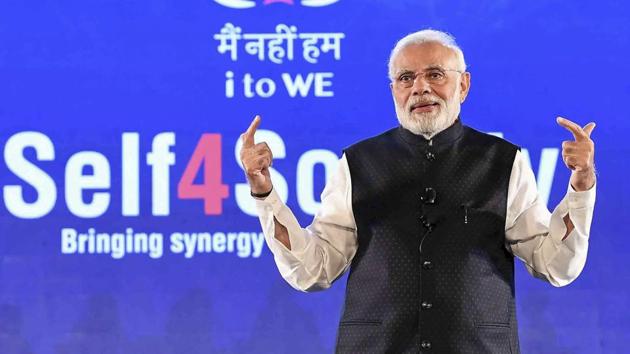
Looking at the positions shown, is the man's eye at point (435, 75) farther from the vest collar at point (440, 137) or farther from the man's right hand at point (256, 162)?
the man's right hand at point (256, 162)

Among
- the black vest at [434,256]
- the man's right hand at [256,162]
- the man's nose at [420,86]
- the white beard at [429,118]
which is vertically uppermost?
the man's nose at [420,86]

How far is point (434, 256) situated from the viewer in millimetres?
2215

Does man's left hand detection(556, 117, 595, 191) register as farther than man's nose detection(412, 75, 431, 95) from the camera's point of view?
No

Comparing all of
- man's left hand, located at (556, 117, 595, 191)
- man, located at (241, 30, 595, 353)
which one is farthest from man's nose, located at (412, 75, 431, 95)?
man's left hand, located at (556, 117, 595, 191)

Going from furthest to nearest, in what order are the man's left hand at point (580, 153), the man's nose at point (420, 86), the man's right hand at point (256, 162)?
1. the man's nose at point (420, 86)
2. the man's right hand at point (256, 162)
3. the man's left hand at point (580, 153)

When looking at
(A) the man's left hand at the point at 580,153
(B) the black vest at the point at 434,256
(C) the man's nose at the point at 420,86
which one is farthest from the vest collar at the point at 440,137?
(A) the man's left hand at the point at 580,153

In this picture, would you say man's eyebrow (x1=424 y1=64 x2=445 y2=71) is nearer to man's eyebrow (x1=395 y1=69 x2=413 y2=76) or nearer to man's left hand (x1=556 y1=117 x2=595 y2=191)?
man's eyebrow (x1=395 y1=69 x2=413 y2=76)

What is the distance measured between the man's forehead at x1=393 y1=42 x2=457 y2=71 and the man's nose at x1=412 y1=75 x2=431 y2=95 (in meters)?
0.03

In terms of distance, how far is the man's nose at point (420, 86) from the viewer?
2.31m

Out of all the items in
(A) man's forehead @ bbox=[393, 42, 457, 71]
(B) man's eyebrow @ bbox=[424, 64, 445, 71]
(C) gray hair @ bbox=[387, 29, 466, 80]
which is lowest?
(B) man's eyebrow @ bbox=[424, 64, 445, 71]

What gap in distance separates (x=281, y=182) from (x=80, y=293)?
869mm

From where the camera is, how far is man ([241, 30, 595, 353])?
219 centimetres

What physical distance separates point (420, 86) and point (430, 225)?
1.07ft

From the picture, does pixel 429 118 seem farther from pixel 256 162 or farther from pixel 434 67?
pixel 256 162
